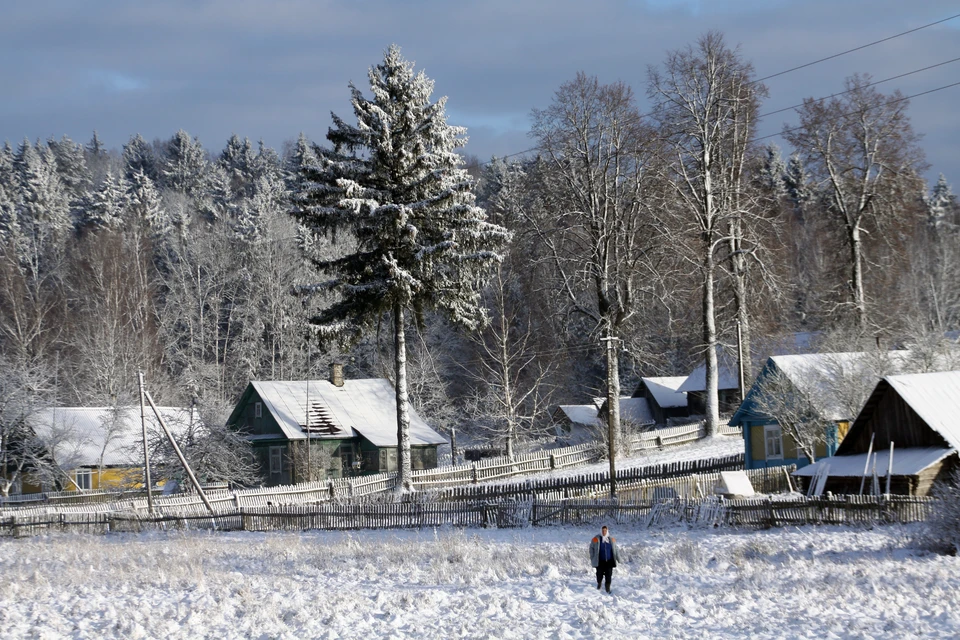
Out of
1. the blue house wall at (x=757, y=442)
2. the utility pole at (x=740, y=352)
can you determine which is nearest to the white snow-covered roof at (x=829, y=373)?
the blue house wall at (x=757, y=442)

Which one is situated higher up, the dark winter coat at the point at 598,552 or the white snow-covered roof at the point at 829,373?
the white snow-covered roof at the point at 829,373

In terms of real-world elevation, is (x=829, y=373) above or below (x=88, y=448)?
above

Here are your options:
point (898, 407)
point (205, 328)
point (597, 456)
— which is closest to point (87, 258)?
point (205, 328)

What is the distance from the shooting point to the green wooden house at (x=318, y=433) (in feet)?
148

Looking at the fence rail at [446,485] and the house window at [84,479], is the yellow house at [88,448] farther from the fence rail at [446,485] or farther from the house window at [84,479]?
the fence rail at [446,485]

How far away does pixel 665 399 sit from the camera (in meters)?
57.0

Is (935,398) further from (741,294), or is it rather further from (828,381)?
(741,294)

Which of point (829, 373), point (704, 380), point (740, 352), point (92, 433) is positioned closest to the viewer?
point (829, 373)

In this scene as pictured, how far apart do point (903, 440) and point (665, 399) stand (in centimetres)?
3255

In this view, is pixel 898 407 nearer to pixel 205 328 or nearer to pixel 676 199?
pixel 676 199

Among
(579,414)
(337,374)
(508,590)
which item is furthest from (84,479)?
(508,590)

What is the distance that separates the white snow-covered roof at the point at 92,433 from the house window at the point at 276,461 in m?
4.99

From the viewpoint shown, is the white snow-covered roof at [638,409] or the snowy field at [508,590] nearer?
the snowy field at [508,590]

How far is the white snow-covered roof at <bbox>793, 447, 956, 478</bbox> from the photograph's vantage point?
23.0 meters
